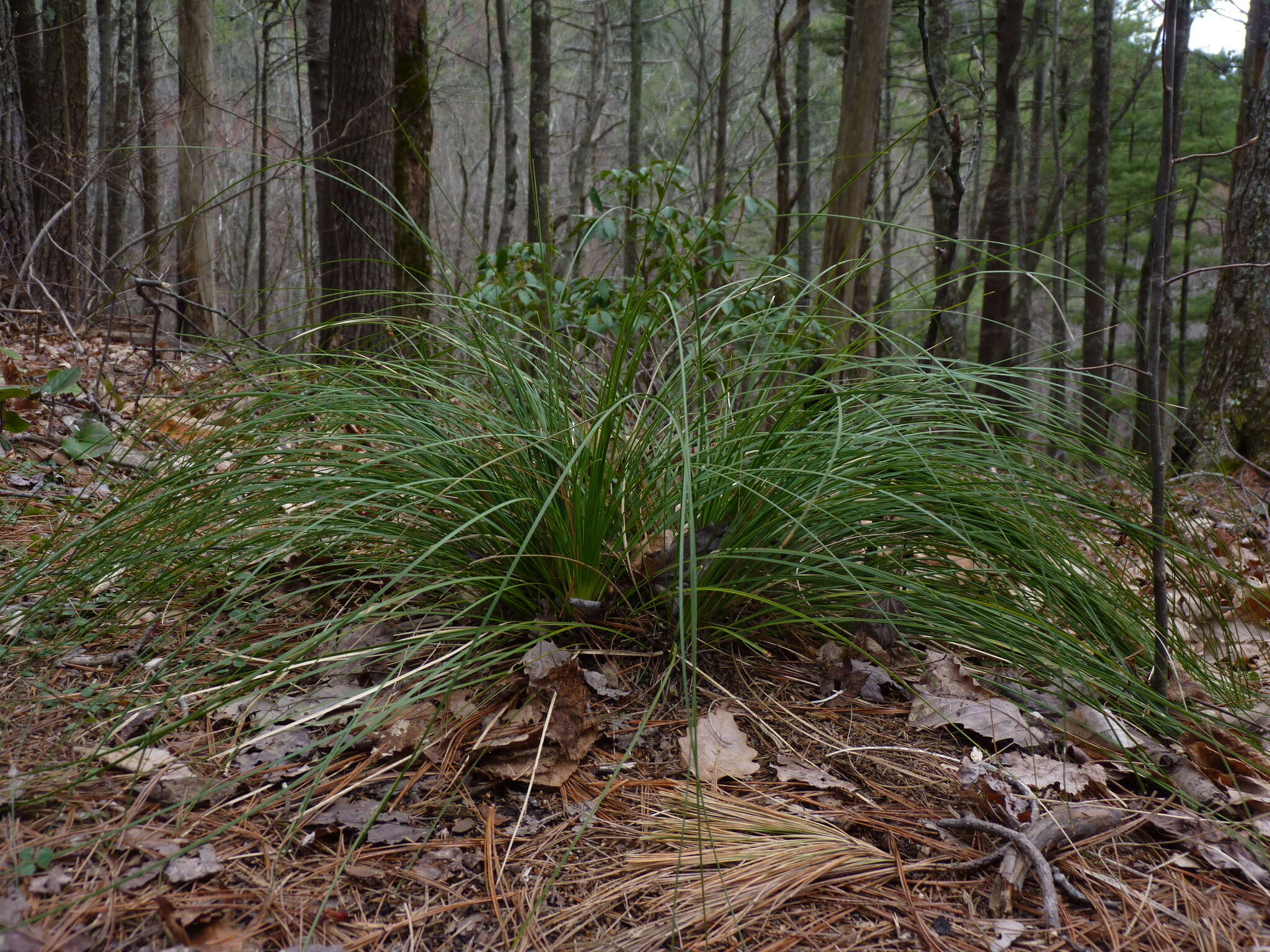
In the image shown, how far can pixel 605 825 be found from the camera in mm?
1273

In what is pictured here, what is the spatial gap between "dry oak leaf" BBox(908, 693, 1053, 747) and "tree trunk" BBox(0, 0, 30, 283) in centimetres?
537

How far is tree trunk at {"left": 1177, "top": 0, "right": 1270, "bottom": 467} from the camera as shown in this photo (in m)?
4.13

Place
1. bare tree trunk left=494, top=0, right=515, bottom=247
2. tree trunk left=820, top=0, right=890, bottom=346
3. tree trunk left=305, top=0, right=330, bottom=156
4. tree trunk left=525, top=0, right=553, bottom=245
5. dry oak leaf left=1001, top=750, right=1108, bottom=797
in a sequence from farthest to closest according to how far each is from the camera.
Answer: bare tree trunk left=494, top=0, right=515, bottom=247, tree trunk left=525, top=0, right=553, bottom=245, tree trunk left=305, top=0, right=330, bottom=156, tree trunk left=820, top=0, right=890, bottom=346, dry oak leaf left=1001, top=750, right=1108, bottom=797

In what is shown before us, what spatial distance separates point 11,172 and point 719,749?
5.55 meters

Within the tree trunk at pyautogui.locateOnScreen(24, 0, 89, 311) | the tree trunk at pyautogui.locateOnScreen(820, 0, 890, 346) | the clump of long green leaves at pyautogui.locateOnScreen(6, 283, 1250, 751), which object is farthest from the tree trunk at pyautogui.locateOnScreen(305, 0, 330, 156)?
the clump of long green leaves at pyautogui.locateOnScreen(6, 283, 1250, 751)

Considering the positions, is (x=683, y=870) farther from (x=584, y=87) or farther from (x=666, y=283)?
(x=584, y=87)

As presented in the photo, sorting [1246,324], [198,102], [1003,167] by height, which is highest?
[198,102]

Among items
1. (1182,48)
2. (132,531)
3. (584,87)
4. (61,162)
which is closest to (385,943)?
(132,531)

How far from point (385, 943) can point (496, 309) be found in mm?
1378

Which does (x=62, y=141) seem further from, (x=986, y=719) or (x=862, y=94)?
(x=986, y=719)

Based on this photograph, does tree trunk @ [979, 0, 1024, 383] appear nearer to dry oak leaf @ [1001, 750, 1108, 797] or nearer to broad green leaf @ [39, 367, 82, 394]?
dry oak leaf @ [1001, 750, 1108, 797]

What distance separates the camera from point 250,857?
114 cm

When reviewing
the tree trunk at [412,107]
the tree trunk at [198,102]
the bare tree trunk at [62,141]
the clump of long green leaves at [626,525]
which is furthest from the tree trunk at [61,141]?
the clump of long green leaves at [626,525]

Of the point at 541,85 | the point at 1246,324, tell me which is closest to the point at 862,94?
the point at 1246,324
